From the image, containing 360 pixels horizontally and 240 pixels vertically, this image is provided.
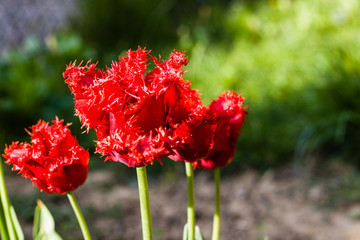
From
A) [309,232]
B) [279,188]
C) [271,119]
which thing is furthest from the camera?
[271,119]

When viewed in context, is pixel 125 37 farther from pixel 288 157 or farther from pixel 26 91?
pixel 288 157

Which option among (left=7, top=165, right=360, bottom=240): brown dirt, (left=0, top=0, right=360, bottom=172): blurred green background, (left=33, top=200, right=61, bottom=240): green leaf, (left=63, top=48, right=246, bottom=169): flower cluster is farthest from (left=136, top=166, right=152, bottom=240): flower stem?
(left=0, top=0, right=360, bottom=172): blurred green background

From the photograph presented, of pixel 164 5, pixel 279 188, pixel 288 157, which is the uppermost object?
pixel 164 5

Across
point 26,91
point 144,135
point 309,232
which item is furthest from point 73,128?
point 144,135

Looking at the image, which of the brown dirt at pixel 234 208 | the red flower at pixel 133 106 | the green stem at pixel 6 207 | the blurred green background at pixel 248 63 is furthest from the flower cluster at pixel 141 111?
the blurred green background at pixel 248 63

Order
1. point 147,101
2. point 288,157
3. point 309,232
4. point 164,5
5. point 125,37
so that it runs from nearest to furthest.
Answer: point 147,101 → point 309,232 → point 288,157 → point 125,37 → point 164,5

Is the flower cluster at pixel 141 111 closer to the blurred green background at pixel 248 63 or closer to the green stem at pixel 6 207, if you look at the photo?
the green stem at pixel 6 207

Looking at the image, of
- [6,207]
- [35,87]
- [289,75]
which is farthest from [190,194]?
[289,75]
